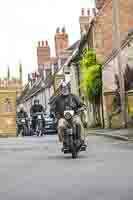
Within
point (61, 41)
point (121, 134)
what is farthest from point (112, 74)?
point (61, 41)

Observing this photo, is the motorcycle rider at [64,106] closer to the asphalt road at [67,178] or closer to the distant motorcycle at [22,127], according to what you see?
the asphalt road at [67,178]

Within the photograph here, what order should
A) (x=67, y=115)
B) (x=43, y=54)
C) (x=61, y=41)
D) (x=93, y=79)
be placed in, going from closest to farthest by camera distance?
(x=67, y=115)
(x=93, y=79)
(x=61, y=41)
(x=43, y=54)

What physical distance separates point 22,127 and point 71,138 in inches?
906

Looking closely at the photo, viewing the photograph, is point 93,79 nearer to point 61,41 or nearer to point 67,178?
point 61,41

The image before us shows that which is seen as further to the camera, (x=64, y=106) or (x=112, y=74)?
(x=112, y=74)

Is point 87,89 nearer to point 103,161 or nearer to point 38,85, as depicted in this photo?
point 103,161

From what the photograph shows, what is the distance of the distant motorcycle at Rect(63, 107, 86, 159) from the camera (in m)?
14.3

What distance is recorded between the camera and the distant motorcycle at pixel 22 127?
121ft

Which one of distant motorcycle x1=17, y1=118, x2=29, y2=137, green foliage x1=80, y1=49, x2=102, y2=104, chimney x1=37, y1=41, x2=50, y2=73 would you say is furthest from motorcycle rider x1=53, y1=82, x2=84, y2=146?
chimney x1=37, y1=41, x2=50, y2=73

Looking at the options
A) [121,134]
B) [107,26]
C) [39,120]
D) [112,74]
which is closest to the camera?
[121,134]

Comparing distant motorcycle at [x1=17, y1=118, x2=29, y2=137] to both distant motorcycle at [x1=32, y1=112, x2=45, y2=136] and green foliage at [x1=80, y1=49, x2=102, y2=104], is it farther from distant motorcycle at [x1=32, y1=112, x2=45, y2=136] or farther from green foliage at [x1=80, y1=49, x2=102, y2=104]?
green foliage at [x1=80, y1=49, x2=102, y2=104]

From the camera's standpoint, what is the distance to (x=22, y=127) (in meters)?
37.2

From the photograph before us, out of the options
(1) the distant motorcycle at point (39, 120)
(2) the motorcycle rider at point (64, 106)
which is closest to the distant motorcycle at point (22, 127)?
(1) the distant motorcycle at point (39, 120)

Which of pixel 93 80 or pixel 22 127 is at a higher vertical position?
pixel 93 80
